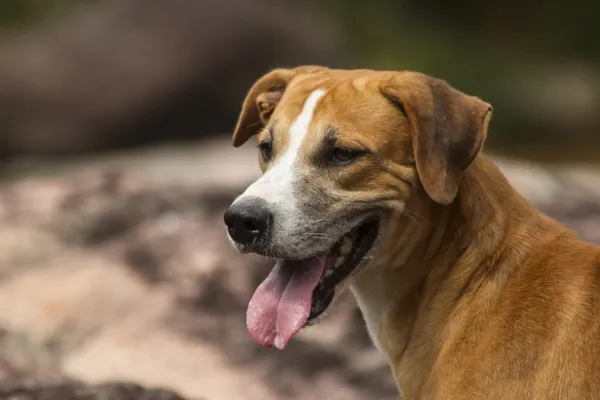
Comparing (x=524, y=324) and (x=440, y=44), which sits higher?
(x=524, y=324)

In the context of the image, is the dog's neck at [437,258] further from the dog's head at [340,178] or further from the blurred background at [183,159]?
the blurred background at [183,159]

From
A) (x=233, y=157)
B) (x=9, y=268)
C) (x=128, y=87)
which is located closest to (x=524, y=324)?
(x=9, y=268)

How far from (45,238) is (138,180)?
3.36 feet

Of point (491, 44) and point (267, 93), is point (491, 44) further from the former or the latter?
point (267, 93)

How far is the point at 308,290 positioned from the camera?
4148 millimetres

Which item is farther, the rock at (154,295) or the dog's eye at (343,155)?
the rock at (154,295)

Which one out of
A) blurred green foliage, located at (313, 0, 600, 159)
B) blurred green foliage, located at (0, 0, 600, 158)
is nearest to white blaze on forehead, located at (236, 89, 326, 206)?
blurred green foliage, located at (0, 0, 600, 158)

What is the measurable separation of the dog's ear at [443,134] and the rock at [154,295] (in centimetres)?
228

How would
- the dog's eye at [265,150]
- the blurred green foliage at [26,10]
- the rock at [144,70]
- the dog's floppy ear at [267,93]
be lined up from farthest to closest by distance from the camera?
the blurred green foliage at [26,10] < the rock at [144,70] < the dog's floppy ear at [267,93] < the dog's eye at [265,150]

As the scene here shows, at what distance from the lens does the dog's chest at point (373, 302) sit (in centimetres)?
436

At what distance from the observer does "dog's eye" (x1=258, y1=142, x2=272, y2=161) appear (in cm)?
447

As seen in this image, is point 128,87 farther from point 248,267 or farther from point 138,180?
point 248,267

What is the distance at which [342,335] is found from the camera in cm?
651

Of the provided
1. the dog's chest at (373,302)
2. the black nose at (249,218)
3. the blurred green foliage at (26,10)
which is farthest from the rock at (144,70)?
the black nose at (249,218)
